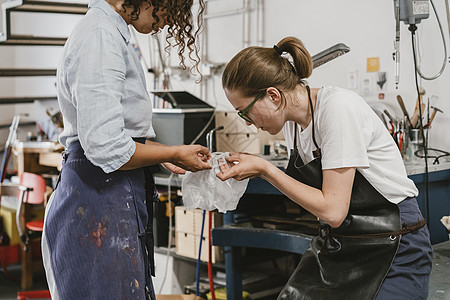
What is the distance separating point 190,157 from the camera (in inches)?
58.8

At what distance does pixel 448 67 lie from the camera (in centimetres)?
273

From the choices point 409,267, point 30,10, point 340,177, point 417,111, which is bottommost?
point 409,267

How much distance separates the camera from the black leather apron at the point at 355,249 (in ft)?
5.07

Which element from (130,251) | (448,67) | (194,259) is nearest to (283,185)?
(130,251)

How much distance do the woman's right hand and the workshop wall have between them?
1.64 meters

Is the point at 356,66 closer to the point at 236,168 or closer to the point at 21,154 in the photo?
the point at 236,168

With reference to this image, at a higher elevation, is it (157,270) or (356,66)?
(356,66)

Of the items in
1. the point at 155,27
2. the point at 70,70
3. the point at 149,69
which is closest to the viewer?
the point at 70,70

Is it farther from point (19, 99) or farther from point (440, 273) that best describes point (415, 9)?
point (19, 99)

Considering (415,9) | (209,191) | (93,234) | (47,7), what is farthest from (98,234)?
(47,7)

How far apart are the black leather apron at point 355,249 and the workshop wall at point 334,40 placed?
4.57 ft

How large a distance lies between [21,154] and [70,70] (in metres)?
3.22

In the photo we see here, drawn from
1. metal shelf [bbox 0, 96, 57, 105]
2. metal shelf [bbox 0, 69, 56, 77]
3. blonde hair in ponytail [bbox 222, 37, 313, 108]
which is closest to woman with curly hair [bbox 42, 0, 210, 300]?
blonde hair in ponytail [bbox 222, 37, 313, 108]

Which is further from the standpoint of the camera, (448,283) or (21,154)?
(21,154)
